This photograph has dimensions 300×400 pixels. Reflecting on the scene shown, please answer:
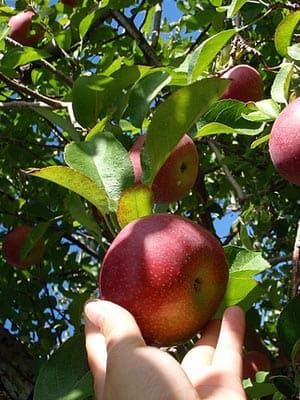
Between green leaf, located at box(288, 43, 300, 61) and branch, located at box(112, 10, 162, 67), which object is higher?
branch, located at box(112, 10, 162, 67)

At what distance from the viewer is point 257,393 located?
44.0 inches

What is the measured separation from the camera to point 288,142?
111cm

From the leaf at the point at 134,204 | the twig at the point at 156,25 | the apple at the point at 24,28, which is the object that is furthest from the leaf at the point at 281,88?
the twig at the point at 156,25

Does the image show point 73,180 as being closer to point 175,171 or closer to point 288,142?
point 175,171

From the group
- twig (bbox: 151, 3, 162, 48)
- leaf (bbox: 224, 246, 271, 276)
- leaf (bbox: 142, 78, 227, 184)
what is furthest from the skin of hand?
twig (bbox: 151, 3, 162, 48)

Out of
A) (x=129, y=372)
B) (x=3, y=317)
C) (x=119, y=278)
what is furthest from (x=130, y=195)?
(x=3, y=317)

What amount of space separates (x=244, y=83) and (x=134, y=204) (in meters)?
0.73

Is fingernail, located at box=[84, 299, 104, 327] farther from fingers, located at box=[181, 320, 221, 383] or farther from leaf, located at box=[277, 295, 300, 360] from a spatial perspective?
leaf, located at box=[277, 295, 300, 360]

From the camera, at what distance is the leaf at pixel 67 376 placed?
2.90 feet

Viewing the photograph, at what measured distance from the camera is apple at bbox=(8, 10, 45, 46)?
80.4 inches

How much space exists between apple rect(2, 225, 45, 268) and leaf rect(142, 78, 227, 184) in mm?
1302

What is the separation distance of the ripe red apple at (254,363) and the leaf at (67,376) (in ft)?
2.26

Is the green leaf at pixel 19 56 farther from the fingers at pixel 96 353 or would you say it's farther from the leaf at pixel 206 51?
the fingers at pixel 96 353

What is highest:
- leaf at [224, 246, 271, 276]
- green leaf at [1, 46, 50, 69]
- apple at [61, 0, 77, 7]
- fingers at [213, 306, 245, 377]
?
apple at [61, 0, 77, 7]
